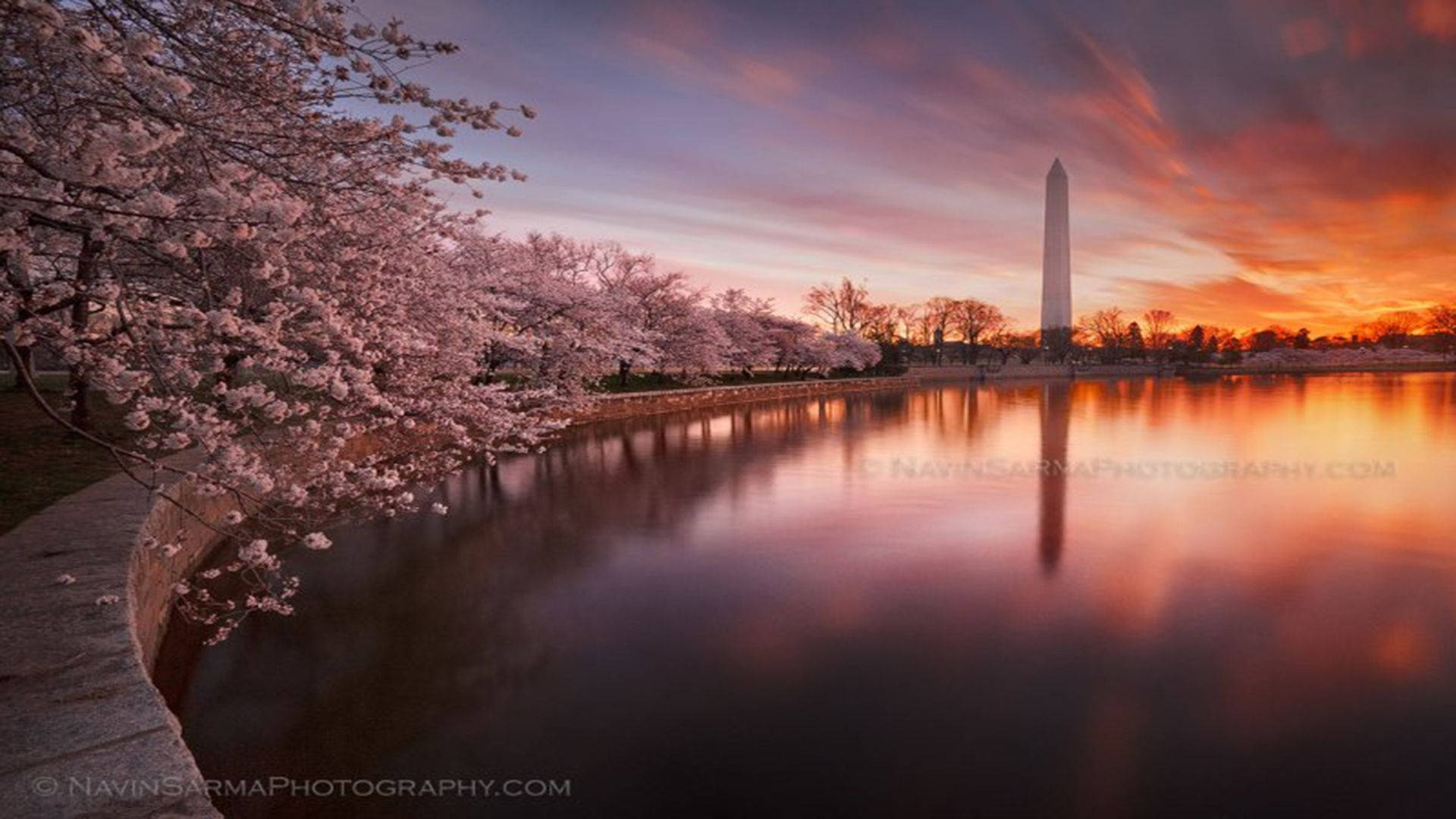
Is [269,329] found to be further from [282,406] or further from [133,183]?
[133,183]

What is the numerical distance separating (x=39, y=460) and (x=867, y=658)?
1358 centimetres

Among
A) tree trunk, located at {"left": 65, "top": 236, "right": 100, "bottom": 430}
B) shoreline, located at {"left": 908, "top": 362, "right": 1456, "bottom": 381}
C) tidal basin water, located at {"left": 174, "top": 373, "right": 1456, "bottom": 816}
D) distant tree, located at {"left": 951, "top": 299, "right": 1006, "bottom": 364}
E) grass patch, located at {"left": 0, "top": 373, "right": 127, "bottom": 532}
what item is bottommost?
tidal basin water, located at {"left": 174, "top": 373, "right": 1456, "bottom": 816}

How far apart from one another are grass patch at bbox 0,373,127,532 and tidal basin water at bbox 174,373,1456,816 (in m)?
3.13

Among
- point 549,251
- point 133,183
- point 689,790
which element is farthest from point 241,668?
point 549,251

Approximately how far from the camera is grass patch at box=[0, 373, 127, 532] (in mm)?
9098

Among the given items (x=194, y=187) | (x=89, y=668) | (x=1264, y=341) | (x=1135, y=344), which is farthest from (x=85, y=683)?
(x=1264, y=341)

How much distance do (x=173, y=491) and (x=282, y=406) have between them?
20.2 feet

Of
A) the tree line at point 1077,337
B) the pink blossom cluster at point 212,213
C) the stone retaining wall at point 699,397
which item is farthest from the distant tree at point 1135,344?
the pink blossom cluster at point 212,213

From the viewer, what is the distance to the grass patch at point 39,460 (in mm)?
9098

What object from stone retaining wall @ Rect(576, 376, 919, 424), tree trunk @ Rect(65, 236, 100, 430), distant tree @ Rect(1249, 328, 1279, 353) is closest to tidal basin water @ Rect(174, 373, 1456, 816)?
tree trunk @ Rect(65, 236, 100, 430)

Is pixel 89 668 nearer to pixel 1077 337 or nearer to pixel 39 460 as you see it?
pixel 39 460

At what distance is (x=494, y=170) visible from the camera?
6.25m

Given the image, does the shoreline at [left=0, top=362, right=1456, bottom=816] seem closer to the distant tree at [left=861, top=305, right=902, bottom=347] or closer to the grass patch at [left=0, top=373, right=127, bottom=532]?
the grass patch at [left=0, top=373, right=127, bottom=532]

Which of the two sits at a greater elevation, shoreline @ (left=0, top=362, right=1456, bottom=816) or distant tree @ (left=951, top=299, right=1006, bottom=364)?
distant tree @ (left=951, top=299, right=1006, bottom=364)
